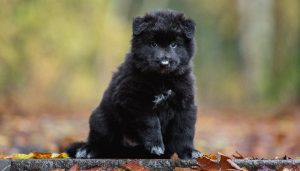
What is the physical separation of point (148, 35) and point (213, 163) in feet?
5.72

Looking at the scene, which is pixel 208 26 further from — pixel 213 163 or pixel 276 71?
pixel 213 163

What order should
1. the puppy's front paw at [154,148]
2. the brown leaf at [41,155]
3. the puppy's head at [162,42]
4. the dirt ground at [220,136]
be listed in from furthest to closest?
the dirt ground at [220,136] < the brown leaf at [41,155] < the puppy's head at [162,42] < the puppy's front paw at [154,148]

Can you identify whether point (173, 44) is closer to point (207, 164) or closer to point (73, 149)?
point (207, 164)

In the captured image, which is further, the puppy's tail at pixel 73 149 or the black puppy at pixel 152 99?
the puppy's tail at pixel 73 149

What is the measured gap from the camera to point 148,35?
751 centimetres

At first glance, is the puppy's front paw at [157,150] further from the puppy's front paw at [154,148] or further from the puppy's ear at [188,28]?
the puppy's ear at [188,28]

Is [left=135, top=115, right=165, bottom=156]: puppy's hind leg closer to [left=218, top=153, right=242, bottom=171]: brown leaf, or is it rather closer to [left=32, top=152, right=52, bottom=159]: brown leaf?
[left=218, top=153, right=242, bottom=171]: brown leaf

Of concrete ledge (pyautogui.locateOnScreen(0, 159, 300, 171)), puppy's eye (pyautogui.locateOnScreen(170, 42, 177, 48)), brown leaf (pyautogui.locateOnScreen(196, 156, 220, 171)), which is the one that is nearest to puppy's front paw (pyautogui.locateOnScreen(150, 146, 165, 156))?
concrete ledge (pyautogui.locateOnScreen(0, 159, 300, 171))

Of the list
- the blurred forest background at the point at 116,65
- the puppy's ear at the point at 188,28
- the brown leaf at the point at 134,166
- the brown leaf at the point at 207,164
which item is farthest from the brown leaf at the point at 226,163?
the blurred forest background at the point at 116,65

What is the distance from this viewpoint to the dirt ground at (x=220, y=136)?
39.2 ft

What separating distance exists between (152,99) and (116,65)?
26.8m

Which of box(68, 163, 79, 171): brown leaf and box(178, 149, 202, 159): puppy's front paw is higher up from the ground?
box(178, 149, 202, 159): puppy's front paw

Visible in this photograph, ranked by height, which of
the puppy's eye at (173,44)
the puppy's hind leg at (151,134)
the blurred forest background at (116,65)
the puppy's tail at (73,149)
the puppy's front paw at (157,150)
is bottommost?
the puppy's front paw at (157,150)

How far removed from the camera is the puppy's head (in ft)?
24.1
